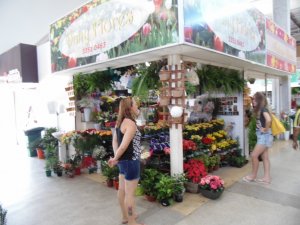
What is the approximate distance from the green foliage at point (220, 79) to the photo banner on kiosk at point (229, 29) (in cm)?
51

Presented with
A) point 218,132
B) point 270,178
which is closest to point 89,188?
point 218,132

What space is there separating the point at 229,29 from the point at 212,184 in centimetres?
263

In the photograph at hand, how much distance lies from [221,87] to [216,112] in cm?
116

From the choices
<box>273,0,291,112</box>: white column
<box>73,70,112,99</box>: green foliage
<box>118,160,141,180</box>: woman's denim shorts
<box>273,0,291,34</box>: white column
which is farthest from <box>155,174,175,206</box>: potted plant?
<box>273,0,291,34</box>: white column

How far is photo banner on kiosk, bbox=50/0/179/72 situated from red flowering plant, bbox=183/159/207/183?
2.11m

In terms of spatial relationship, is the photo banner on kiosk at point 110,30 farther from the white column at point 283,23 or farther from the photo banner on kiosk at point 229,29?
the white column at point 283,23

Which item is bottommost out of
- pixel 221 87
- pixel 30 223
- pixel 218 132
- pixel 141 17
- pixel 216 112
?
pixel 30 223

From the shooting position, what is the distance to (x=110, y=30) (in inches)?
165

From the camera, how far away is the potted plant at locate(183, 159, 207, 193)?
13.0ft

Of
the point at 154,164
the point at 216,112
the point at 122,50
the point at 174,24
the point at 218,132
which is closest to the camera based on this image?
the point at 174,24

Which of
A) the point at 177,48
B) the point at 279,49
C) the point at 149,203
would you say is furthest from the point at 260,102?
the point at 279,49

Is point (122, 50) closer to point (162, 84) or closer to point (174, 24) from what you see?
point (162, 84)

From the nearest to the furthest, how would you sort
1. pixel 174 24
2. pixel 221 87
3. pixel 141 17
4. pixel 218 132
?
pixel 174 24
pixel 141 17
pixel 221 87
pixel 218 132

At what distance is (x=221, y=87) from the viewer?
5.07 m
